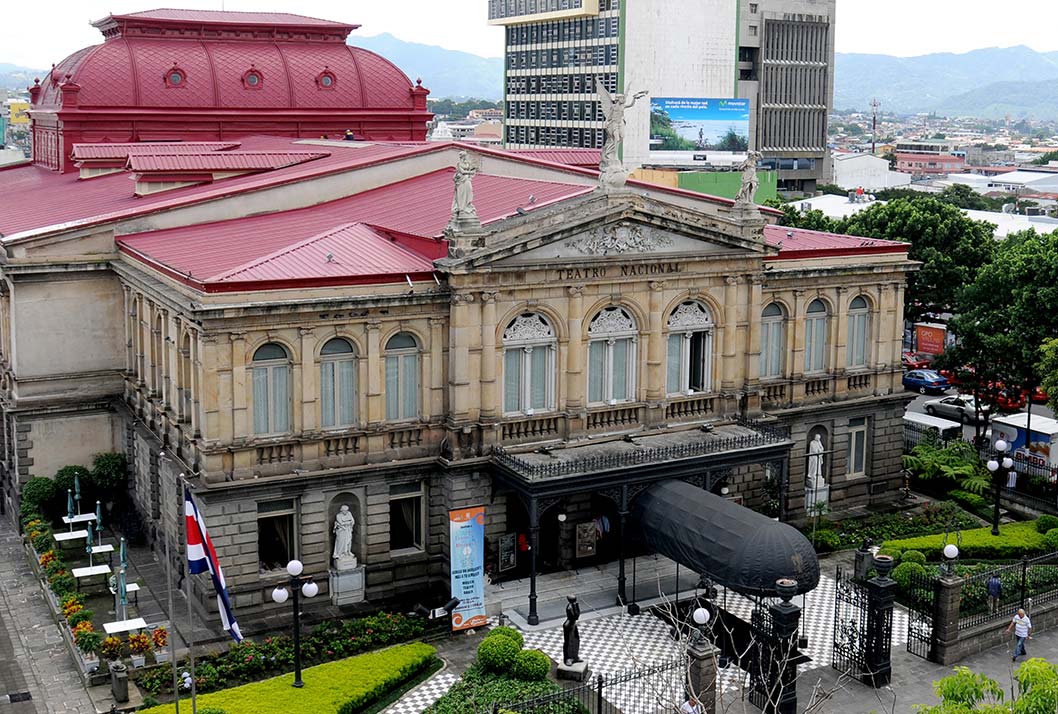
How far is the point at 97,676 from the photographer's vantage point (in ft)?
118

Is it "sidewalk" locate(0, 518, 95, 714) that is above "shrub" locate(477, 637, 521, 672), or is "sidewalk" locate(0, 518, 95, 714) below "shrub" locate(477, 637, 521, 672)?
below

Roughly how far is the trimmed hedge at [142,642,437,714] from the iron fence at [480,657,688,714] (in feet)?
13.3

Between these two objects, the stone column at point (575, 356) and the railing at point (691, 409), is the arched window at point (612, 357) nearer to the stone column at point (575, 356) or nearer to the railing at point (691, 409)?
the stone column at point (575, 356)

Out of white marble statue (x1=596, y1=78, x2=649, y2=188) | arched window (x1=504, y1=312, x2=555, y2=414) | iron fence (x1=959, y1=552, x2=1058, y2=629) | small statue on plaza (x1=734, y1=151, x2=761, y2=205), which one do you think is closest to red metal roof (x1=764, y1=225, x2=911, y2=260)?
small statue on plaza (x1=734, y1=151, x2=761, y2=205)

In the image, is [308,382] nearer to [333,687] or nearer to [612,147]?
[333,687]

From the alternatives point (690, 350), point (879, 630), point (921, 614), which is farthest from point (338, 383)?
point (921, 614)

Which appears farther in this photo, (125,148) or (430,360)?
(125,148)

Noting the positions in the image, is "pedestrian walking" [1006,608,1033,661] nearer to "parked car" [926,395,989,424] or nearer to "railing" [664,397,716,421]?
"railing" [664,397,716,421]

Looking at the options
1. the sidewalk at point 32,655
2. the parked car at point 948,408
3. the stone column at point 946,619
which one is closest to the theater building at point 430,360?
the sidewalk at point 32,655

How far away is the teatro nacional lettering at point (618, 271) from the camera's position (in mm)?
42844

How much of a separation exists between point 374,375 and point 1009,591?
2174cm

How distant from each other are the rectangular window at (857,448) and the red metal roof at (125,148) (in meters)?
33.5

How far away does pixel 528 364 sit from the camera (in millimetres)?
43219

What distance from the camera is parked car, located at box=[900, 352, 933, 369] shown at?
80.9 meters
